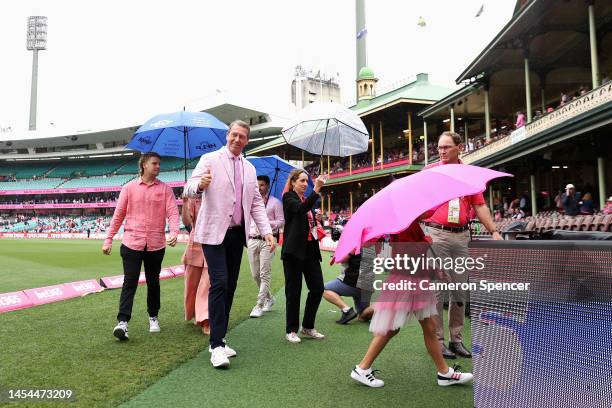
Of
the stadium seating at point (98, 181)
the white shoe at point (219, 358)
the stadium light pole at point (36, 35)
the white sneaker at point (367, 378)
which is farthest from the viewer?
the stadium light pole at point (36, 35)

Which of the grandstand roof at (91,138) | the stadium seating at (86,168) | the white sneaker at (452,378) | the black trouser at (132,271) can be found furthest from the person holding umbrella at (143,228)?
the stadium seating at (86,168)

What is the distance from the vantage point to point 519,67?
1831 centimetres

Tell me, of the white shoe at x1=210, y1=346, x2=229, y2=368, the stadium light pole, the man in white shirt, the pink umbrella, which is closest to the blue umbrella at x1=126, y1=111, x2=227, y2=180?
the man in white shirt

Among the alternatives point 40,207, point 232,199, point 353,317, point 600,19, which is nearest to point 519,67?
point 600,19

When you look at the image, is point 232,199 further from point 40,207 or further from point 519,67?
point 40,207

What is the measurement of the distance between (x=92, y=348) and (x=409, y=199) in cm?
337

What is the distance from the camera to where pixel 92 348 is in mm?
4242

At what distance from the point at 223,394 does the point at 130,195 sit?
249 centimetres

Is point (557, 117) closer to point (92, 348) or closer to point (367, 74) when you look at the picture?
point (92, 348)

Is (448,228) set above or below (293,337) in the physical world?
above

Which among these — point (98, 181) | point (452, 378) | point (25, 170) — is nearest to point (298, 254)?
point (452, 378)

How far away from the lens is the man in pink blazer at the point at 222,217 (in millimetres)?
3732

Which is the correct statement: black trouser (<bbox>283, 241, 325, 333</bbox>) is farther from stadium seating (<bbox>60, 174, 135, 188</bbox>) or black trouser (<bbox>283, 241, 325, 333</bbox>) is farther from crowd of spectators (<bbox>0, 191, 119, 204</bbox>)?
stadium seating (<bbox>60, 174, 135, 188</bbox>)

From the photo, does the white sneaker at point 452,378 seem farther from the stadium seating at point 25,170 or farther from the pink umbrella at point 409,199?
the stadium seating at point 25,170
